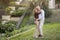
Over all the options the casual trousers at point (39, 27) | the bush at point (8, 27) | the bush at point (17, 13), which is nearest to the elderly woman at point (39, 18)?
the casual trousers at point (39, 27)

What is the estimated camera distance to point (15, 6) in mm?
3955

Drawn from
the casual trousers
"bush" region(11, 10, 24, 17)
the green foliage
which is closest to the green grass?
the casual trousers

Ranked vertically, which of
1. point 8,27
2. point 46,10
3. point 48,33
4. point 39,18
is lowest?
point 48,33

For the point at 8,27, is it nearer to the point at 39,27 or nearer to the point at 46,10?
the point at 39,27

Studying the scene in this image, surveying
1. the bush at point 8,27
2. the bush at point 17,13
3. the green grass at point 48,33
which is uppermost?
the bush at point 17,13

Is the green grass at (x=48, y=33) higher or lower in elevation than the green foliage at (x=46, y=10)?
lower

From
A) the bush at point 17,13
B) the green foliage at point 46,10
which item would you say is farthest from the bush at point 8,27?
the green foliage at point 46,10

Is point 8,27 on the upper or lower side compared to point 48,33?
upper

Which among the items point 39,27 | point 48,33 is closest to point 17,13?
point 39,27

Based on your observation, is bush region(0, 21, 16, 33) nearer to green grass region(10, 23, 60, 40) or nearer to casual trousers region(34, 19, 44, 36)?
green grass region(10, 23, 60, 40)

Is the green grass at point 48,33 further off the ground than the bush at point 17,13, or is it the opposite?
the bush at point 17,13

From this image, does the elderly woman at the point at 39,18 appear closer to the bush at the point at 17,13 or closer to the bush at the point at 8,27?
the bush at the point at 17,13

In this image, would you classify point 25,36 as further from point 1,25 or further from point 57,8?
point 57,8

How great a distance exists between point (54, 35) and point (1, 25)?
31.7 inches
